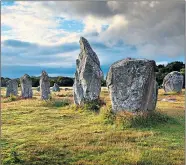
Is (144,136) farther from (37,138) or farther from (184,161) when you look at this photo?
(37,138)

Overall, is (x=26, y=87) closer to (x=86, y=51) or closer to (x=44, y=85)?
(x=44, y=85)

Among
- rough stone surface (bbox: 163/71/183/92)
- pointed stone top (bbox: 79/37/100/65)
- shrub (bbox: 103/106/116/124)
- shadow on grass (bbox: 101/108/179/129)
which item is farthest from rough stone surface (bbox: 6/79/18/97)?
shadow on grass (bbox: 101/108/179/129)

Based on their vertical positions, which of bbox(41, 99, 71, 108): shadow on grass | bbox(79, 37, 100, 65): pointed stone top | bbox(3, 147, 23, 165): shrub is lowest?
bbox(3, 147, 23, 165): shrub

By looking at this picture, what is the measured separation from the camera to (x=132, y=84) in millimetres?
14312

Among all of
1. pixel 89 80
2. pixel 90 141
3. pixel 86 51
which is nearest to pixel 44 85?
pixel 86 51

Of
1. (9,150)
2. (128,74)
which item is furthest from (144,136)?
(9,150)

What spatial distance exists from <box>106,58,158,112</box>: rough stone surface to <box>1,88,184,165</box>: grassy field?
859 mm

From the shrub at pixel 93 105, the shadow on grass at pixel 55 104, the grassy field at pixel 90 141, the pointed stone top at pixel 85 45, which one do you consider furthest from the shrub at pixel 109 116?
the shadow on grass at pixel 55 104

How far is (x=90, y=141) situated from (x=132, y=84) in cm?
406

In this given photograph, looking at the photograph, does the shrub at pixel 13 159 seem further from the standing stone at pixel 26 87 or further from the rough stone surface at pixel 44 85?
the standing stone at pixel 26 87

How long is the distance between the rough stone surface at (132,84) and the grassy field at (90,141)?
86 cm

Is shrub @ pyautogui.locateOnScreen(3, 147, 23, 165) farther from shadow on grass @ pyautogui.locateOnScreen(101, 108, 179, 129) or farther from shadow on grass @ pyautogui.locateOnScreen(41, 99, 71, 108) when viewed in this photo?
shadow on grass @ pyautogui.locateOnScreen(41, 99, 71, 108)

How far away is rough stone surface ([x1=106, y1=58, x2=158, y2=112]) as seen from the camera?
46.8ft

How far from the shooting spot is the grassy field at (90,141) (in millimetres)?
9219
